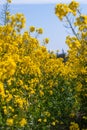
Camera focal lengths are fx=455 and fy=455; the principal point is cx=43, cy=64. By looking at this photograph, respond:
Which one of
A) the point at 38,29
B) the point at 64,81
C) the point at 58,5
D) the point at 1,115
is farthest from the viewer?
the point at 38,29

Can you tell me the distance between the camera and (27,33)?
1114 cm

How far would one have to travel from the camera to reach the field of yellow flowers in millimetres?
5754

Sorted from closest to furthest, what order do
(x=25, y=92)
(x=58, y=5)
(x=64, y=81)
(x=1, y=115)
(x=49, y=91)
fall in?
1. (x=1, y=115)
2. (x=25, y=92)
3. (x=58, y=5)
4. (x=49, y=91)
5. (x=64, y=81)

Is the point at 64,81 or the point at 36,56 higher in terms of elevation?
the point at 36,56

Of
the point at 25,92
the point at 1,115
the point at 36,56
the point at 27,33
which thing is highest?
the point at 27,33

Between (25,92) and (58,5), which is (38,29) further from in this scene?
(25,92)

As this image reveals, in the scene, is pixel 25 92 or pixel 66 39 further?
pixel 66 39

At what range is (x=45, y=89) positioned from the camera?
8250 millimetres

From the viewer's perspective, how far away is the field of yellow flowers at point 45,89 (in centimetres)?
575

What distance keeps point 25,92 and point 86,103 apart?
1082 millimetres

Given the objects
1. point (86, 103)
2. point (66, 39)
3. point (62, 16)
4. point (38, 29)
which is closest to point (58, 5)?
point (62, 16)

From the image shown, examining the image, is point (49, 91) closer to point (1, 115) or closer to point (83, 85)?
point (83, 85)

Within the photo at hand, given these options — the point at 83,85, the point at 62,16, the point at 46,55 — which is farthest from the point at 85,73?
the point at 46,55

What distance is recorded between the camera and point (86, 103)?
739 cm
